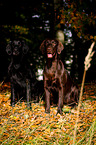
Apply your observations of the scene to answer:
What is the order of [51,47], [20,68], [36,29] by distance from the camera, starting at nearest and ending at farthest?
1. [51,47]
2. [20,68]
3. [36,29]

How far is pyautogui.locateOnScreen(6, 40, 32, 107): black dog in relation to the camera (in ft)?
12.5

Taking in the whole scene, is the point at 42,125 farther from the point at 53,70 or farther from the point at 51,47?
the point at 51,47

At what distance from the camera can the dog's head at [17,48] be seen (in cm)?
372

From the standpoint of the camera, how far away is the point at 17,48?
374 centimetres

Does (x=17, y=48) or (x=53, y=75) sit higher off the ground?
(x=17, y=48)

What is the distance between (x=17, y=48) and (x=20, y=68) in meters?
0.48

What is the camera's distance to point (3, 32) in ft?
24.8

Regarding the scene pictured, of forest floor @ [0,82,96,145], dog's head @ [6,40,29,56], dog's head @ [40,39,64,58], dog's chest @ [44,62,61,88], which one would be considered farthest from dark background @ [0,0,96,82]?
forest floor @ [0,82,96,145]

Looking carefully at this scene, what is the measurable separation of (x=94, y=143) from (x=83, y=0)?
20.7 ft

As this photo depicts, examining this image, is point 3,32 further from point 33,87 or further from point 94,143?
point 94,143

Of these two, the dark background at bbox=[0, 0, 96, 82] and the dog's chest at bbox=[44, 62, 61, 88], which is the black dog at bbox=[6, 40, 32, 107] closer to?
the dog's chest at bbox=[44, 62, 61, 88]

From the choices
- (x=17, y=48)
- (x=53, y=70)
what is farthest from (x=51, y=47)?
(x=17, y=48)

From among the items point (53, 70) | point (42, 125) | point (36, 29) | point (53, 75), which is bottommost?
point (42, 125)

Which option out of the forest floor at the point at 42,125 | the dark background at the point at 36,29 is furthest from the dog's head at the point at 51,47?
the dark background at the point at 36,29
